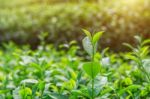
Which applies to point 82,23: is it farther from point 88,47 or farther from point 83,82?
point 88,47

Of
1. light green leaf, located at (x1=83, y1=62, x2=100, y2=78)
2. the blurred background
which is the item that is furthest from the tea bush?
the blurred background

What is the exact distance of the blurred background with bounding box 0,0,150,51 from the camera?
889 cm

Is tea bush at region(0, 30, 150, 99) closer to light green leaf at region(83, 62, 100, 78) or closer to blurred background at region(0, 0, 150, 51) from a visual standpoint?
light green leaf at region(83, 62, 100, 78)

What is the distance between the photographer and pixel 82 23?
31.4 feet

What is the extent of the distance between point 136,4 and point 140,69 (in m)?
7.23

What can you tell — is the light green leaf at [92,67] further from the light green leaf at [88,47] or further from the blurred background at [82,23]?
the blurred background at [82,23]

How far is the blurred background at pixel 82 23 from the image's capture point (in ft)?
29.2

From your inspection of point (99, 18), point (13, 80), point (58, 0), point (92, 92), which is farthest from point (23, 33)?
point (92, 92)

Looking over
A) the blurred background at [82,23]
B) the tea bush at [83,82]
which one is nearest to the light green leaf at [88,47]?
the tea bush at [83,82]

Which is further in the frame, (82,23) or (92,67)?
(82,23)

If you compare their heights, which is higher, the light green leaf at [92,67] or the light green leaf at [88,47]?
the light green leaf at [88,47]

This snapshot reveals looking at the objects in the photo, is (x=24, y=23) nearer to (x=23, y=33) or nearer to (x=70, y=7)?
(x=23, y=33)

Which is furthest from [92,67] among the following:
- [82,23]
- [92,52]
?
[82,23]

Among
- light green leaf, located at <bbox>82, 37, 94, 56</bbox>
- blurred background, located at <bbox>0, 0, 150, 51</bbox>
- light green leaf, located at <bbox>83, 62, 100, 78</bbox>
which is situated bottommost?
light green leaf, located at <bbox>83, 62, 100, 78</bbox>
